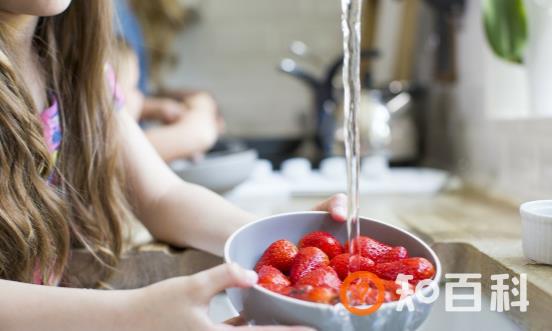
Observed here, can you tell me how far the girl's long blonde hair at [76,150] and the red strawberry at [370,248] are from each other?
0.36 m

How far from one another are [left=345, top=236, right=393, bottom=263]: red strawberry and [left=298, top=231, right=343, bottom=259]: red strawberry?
27mm

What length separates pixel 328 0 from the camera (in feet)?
6.68

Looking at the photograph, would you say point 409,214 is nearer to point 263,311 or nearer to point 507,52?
point 507,52

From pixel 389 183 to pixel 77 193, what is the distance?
72 centimetres

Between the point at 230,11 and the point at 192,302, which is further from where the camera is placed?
the point at 230,11

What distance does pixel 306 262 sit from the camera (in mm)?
502

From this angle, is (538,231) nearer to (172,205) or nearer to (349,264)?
(349,264)

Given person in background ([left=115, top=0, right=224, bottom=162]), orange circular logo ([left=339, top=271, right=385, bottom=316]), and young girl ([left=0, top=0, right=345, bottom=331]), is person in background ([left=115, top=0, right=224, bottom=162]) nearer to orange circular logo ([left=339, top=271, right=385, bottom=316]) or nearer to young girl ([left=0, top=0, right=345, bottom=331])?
young girl ([left=0, top=0, right=345, bottom=331])

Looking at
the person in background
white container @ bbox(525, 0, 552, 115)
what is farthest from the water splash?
white container @ bbox(525, 0, 552, 115)

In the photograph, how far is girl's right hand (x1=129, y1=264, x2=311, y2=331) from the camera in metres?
0.43

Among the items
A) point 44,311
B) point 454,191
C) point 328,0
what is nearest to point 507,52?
point 454,191

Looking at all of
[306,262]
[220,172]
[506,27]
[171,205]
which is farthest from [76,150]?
[506,27]

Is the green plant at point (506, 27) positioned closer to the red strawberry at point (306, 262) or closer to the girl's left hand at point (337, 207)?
the girl's left hand at point (337, 207)

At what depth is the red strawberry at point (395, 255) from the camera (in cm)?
51
